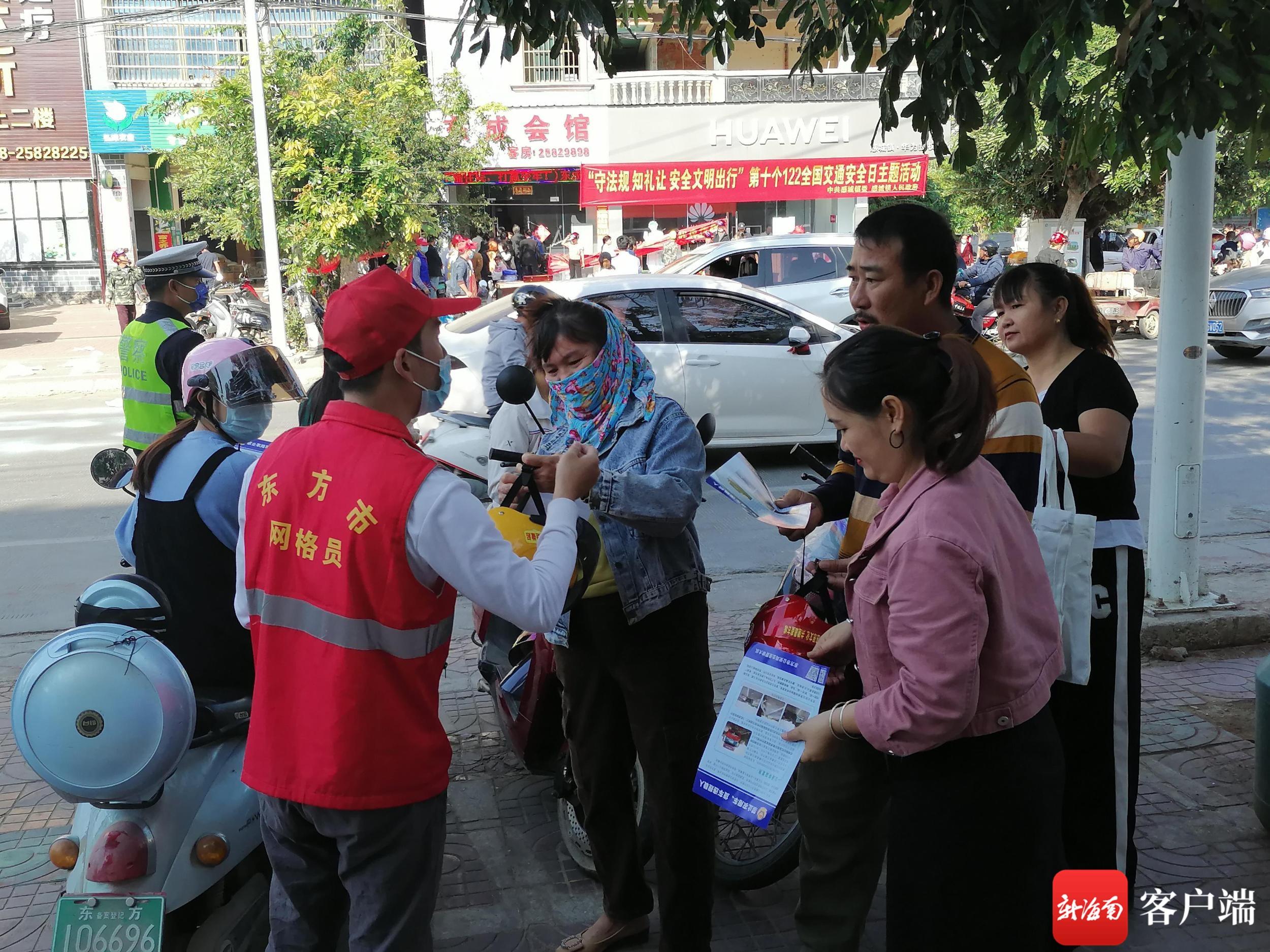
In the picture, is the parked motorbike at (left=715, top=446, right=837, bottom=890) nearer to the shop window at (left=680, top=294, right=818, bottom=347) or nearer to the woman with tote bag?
the woman with tote bag

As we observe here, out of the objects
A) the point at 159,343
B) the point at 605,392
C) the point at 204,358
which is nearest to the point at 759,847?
the point at 605,392

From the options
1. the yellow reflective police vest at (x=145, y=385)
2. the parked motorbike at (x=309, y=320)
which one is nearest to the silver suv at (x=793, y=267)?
the parked motorbike at (x=309, y=320)

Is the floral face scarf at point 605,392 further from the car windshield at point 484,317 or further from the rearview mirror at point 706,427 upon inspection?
the car windshield at point 484,317

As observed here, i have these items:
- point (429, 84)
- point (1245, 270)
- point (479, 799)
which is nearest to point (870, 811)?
point (479, 799)

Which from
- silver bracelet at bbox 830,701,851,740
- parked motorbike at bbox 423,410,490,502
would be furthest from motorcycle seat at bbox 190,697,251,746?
parked motorbike at bbox 423,410,490,502

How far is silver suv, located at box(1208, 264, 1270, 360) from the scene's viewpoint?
14.9 metres

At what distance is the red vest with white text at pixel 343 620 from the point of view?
207 cm

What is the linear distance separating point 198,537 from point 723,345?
6840mm

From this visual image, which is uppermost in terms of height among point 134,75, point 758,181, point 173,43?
point 173,43

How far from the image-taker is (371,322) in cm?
213

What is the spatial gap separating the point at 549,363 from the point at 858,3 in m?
2.11

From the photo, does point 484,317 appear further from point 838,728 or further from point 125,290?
point 125,290

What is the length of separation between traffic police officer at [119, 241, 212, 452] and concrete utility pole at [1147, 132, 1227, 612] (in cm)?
448

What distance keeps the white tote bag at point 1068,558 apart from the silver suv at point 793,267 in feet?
35.5
